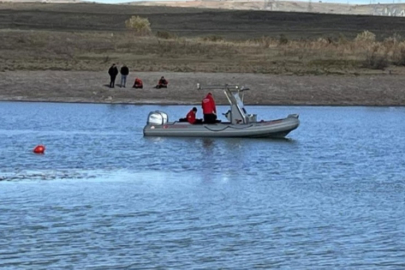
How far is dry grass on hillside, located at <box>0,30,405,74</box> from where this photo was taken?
173 feet

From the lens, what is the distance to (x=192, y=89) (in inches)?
1825

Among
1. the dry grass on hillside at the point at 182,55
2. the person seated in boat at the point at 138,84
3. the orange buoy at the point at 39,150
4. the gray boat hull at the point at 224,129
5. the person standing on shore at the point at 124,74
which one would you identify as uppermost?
the dry grass on hillside at the point at 182,55

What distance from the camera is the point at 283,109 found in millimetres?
43938

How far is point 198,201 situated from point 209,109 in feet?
38.6

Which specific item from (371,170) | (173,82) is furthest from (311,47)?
(371,170)

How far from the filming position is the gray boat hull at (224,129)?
30938 mm

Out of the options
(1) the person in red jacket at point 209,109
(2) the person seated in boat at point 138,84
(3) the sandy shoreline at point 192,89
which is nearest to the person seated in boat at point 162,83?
(3) the sandy shoreline at point 192,89

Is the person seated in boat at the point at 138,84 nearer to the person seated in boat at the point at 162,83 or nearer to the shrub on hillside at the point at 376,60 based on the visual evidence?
the person seated in boat at the point at 162,83

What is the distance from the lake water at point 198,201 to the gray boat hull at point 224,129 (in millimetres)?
226

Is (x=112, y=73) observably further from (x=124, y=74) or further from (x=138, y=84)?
(x=138, y=84)

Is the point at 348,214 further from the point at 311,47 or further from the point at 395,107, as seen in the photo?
the point at 311,47

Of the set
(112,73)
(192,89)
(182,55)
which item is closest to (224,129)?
(192,89)

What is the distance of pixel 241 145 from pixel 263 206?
10.9 m

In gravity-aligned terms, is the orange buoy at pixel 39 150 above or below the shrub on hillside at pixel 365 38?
below
